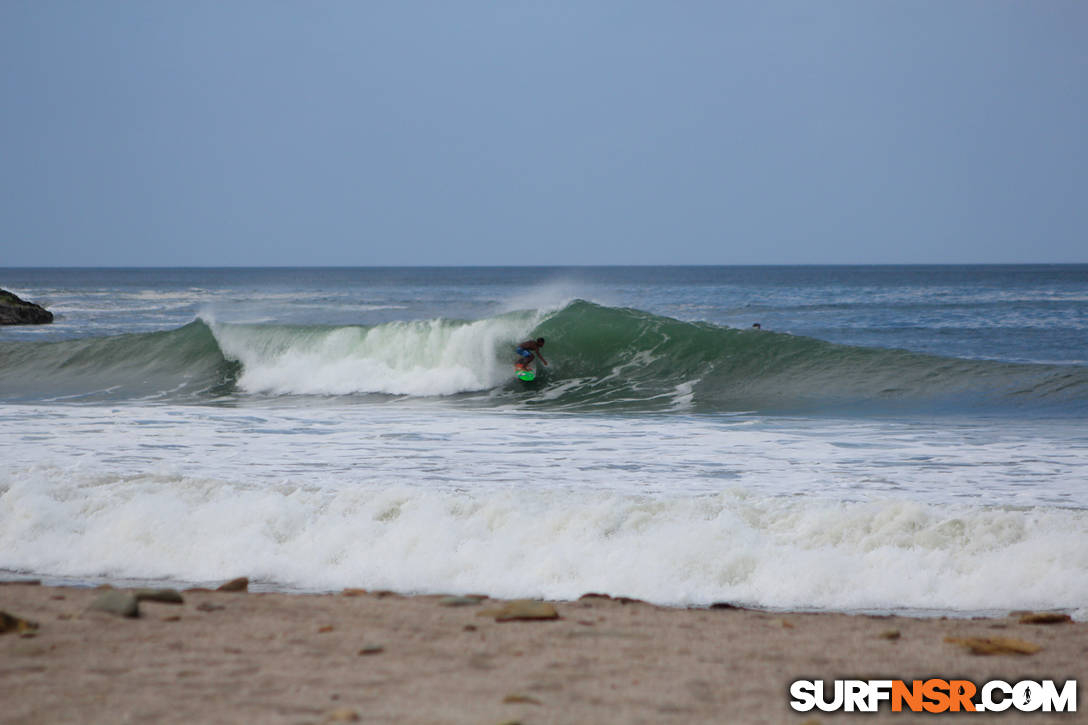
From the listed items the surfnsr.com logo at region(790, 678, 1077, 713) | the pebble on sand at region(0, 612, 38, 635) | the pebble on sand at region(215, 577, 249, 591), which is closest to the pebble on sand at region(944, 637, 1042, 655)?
the surfnsr.com logo at region(790, 678, 1077, 713)

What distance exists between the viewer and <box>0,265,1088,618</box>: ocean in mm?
5520

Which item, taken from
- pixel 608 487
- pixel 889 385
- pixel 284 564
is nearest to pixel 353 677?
pixel 284 564

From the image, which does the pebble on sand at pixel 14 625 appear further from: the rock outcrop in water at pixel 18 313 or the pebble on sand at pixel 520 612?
the rock outcrop in water at pixel 18 313

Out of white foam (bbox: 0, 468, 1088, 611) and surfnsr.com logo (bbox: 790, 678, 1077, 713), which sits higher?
surfnsr.com logo (bbox: 790, 678, 1077, 713)

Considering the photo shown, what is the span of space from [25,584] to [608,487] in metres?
4.05

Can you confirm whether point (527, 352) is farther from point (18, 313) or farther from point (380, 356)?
point (18, 313)

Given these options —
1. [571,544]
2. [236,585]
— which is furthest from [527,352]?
[236,585]

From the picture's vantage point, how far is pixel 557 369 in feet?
57.3

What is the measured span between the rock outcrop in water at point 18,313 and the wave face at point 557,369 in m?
16.4

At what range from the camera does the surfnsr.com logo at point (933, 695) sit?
3.22 metres

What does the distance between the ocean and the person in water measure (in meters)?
0.46

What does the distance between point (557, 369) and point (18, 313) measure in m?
26.7

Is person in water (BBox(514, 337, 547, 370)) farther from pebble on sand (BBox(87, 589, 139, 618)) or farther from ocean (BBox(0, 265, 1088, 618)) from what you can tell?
pebble on sand (BBox(87, 589, 139, 618))

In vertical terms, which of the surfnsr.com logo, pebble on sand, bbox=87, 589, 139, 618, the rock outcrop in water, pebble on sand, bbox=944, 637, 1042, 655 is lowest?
pebble on sand, bbox=944, 637, 1042, 655
